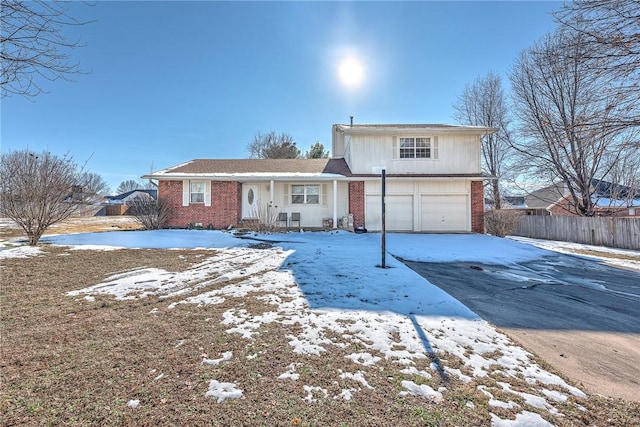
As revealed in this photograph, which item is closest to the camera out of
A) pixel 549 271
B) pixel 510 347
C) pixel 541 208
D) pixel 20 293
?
pixel 510 347

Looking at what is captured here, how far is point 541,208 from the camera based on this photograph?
30875 mm

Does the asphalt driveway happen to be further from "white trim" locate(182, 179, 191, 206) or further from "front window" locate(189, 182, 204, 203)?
"white trim" locate(182, 179, 191, 206)

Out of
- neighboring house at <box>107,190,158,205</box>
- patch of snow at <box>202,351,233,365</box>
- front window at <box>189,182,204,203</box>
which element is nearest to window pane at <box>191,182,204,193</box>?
front window at <box>189,182,204,203</box>

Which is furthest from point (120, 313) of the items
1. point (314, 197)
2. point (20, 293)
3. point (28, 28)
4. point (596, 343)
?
point (314, 197)

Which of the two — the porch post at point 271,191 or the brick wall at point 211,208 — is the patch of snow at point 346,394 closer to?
the porch post at point 271,191

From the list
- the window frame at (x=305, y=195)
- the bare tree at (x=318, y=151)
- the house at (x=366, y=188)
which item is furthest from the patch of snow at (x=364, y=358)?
the bare tree at (x=318, y=151)

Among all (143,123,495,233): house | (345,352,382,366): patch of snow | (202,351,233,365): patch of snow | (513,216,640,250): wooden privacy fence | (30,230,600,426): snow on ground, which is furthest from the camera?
(143,123,495,233): house

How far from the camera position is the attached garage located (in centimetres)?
1504

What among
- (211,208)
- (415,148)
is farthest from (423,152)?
(211,208)

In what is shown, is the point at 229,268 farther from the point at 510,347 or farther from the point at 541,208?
the point at 541,208

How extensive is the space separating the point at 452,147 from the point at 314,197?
A: 809 cm

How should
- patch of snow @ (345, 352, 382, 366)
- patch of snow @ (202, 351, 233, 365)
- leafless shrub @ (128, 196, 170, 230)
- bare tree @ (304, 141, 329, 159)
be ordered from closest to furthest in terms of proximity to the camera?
1. patch of snow @ (202, 351, 233, 365)
2. patch of snow @ (345, 352, 382, 366)
3. leafless shrub @ (128, 196, 170, 230)
4. bare tree @ (304, 141, 329, 159)

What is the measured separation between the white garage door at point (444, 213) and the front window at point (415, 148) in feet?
7.94

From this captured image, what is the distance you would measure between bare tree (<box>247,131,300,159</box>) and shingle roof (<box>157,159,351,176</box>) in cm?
1430
